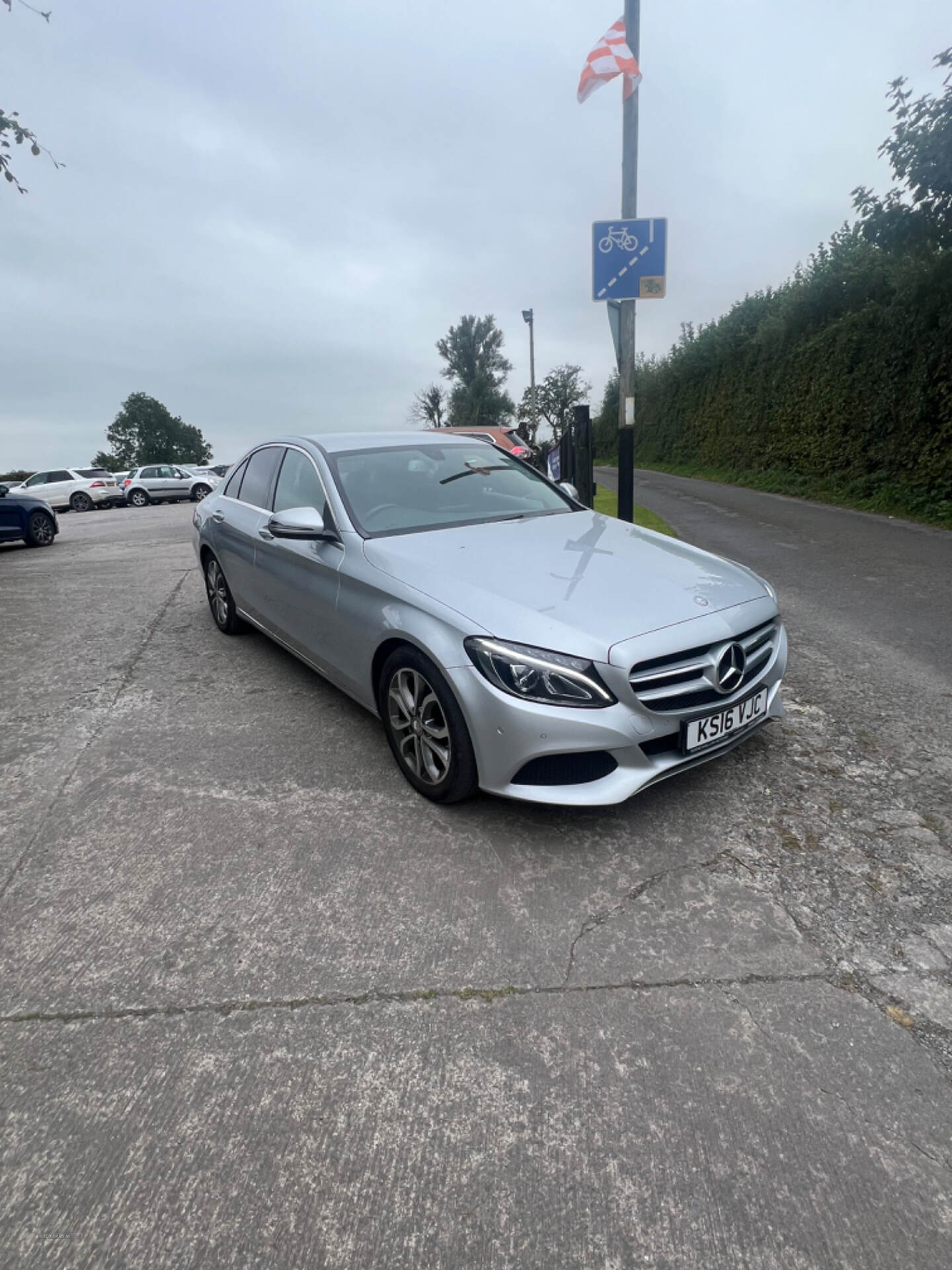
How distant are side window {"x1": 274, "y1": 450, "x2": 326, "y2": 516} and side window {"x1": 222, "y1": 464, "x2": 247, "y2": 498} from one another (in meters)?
0.88

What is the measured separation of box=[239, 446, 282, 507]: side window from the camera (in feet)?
16.4

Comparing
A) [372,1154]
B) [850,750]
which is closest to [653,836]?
[850,750]

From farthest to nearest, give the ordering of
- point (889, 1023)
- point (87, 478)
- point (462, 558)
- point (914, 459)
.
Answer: point (87, 478) → point (914, 459) → point (462, 558) → point (889, 1023)

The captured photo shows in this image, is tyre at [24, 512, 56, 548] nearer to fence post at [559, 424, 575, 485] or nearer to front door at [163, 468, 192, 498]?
fence post at [559, 424, 575, 485]

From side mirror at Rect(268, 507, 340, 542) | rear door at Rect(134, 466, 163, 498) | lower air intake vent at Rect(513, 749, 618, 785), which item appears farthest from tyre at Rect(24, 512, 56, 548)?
rear door at Rect(134, 466, 163, 498)

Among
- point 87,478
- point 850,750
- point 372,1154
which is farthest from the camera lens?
point 87,478

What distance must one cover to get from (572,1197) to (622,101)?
9080 millimetres

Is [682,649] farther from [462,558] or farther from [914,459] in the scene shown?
[914,459]

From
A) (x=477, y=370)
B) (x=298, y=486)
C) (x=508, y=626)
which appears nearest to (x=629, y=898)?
(x=508, y=626)

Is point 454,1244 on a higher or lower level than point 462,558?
lower

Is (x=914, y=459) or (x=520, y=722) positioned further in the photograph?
(x=914, y=459)

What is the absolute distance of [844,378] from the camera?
49.5ft

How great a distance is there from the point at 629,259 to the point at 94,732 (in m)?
6.55

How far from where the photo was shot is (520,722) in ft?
8.92
